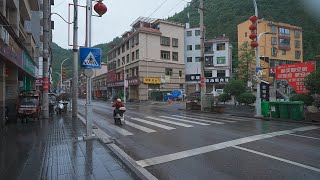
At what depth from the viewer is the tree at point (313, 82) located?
15.7 meters

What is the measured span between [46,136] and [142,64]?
131ft

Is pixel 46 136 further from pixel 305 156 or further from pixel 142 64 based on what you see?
pixel 142 64

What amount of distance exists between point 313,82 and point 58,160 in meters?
15.2

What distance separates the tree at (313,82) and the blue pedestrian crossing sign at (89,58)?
13.0m

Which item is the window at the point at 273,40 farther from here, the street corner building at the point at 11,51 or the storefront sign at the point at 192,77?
the street corner building at the point at 11,51

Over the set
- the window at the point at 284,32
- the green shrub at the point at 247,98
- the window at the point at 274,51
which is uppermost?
the window at the point at 284,32

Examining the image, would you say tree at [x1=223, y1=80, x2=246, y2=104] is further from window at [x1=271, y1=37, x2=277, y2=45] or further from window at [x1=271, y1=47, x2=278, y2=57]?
window at [x1=271, y1=37, x2=277, y2=45]

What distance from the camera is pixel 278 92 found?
3095cm

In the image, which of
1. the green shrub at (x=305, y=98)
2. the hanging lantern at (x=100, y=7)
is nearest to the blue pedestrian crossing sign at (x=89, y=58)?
the hanging lantern at (x=100, y=7)

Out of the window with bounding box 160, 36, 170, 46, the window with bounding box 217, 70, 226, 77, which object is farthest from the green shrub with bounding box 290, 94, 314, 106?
the window with bounding box 217, 70, 226, 77

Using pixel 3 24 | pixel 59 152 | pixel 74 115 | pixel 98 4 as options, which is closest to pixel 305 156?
pixel 59 152

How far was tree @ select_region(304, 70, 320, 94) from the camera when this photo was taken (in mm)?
15727

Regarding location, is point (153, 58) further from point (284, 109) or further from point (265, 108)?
point (284, 109)

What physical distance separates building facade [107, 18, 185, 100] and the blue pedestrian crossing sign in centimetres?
3792
